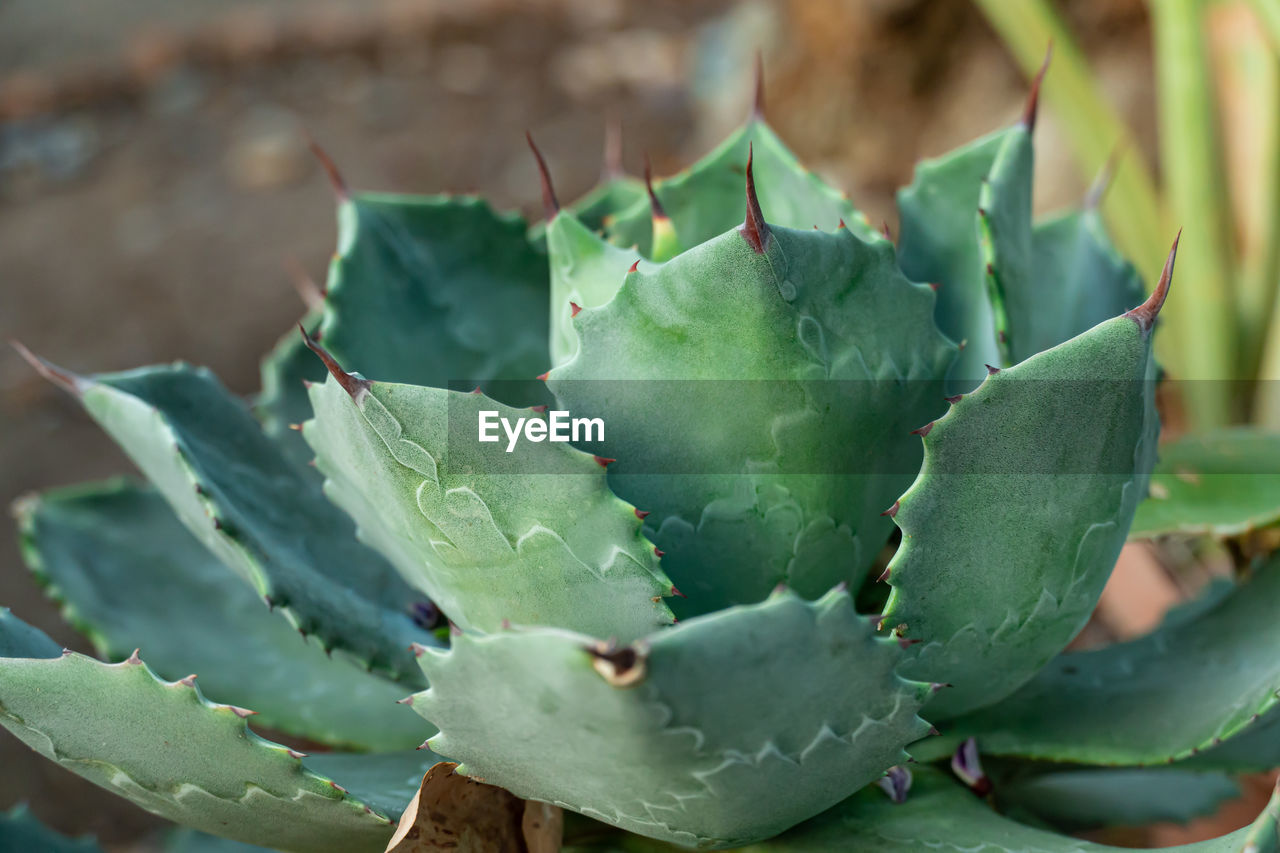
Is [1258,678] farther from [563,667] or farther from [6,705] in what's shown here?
[6,705]

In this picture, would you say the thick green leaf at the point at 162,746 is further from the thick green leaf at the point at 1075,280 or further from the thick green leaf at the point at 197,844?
the thick green leaf at the point at 1075,280

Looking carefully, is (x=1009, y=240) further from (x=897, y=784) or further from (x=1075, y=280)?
(x=897, y=784)

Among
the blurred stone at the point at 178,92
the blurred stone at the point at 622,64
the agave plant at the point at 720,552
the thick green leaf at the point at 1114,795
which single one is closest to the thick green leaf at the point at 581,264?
the agave plant at the point at 720,552

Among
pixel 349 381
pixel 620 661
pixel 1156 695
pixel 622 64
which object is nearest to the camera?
pixel 620 661

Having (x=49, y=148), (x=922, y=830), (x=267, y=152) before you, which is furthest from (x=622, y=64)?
(x=922, y=830)

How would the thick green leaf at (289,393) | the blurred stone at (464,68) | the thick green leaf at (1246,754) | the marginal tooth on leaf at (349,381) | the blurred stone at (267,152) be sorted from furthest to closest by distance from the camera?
the blurred stone at (464,68), the blurred stone at (267,152), the thick green leaf at (289,393), the thick green leaf at (1246,754), the marginal tooth on leaf at (349,381)

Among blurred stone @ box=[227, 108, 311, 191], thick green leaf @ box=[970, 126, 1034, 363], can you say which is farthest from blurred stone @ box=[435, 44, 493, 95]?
thick green leaf @ box=[970, 126, 1034, 363]
